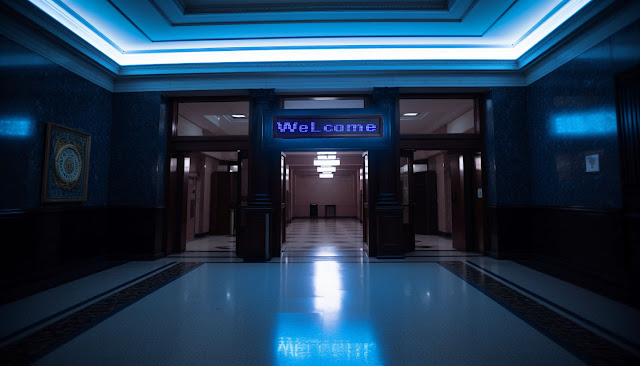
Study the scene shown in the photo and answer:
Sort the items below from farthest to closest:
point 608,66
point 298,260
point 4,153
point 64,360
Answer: point 298,260 → point 608,66 → point 4,153 → point 64,360

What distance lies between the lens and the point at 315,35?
455 centimetres

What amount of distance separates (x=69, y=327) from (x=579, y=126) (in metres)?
5.84

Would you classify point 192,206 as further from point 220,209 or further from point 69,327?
point 69,327

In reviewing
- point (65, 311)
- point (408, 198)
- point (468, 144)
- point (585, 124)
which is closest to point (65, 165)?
point (65, 311)

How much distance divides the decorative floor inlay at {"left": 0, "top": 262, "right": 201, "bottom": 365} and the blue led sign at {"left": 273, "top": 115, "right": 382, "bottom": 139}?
2.80 m

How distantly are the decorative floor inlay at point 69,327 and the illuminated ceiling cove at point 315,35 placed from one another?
315 cm

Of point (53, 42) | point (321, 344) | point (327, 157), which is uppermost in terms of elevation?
point (53, 42)

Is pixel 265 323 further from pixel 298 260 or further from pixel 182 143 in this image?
pixel 182 143

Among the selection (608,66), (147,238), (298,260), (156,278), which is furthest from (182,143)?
(608,66)

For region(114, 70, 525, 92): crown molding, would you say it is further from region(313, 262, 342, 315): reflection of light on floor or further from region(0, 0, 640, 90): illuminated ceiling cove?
region(313, 262, 342, 315): reflection of light on floor

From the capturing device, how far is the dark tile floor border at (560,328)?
1808mm

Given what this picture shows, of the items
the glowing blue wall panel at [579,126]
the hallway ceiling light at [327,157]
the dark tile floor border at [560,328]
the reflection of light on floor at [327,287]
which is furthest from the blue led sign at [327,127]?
the hallway ceiling light at [327,157]

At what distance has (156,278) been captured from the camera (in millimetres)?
3668

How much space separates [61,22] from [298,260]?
466 cm
